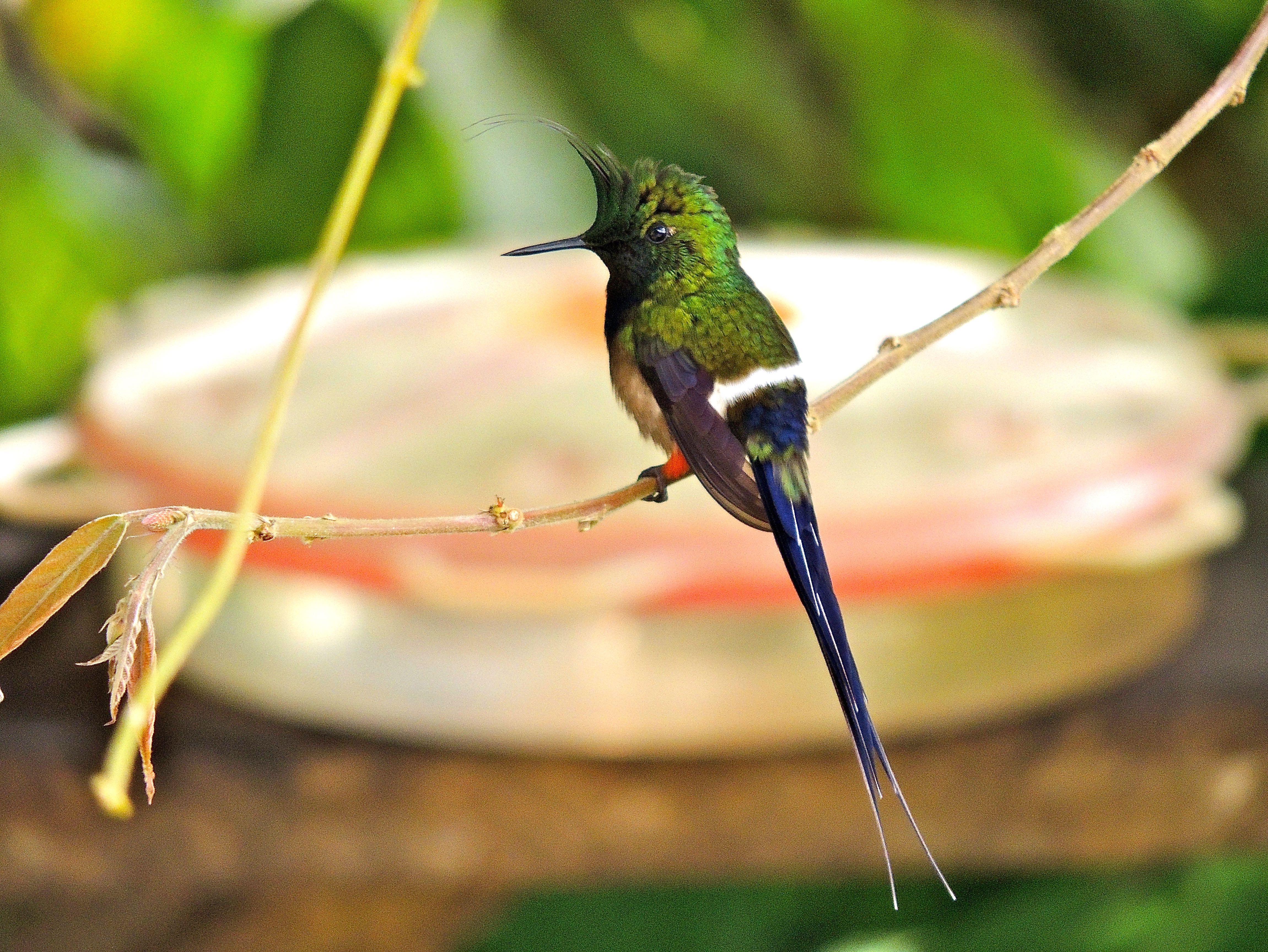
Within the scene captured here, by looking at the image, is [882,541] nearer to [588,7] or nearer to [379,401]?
[379,401]

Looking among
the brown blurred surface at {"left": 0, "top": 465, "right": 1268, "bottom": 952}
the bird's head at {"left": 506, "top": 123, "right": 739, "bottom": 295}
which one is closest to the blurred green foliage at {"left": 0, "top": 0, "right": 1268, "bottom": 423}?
the brown blurred surface at {"left": 0, "top": 465, "right": 1268, "bottom": 952}

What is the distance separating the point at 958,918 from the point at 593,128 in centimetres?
35

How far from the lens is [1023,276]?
0.06m

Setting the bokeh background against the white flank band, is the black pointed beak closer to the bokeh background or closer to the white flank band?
the white flank band

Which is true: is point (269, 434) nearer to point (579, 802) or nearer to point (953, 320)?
point (953, 320)

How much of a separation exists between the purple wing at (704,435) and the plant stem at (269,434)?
0.05 ft

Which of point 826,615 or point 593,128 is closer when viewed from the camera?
point 826,615

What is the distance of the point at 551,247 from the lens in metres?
0.06

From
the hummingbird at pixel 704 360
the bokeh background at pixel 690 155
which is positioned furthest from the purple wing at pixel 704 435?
the bokeh background at pixel 690 155

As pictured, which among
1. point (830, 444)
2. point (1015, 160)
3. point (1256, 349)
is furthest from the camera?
point (1015, 160)

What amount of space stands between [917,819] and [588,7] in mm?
427

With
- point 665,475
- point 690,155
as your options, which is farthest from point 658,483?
point 690,155

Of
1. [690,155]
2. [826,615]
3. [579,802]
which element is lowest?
[826,615]

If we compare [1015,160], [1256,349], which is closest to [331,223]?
[1256,349]
